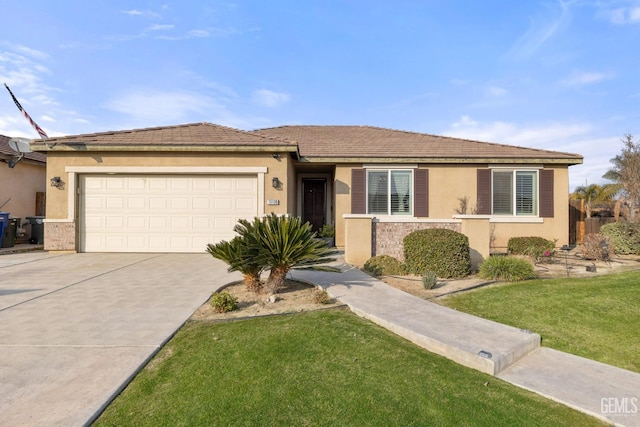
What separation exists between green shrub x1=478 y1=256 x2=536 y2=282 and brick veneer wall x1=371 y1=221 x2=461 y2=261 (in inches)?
58.6

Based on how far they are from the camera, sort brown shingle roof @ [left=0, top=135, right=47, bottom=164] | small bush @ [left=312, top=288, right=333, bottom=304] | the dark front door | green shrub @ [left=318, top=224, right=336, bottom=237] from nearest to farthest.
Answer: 1. small bush @ [left=312, top=288, right=333, bottom=304]
2. green shrub @ [left=318, top=224, right=336, bottom=237]
3. brown shingle roof @ [left=0, top=135, right=47, bottom=164]
4. the dark front door

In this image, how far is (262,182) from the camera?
10695 mm

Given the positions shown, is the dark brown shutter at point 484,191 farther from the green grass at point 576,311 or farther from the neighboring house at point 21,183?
the neighboring house at point 21,183

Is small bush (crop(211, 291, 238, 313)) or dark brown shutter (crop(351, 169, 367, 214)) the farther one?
dark brown shutter (crop(351, 169, 367, 214))

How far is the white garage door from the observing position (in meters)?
10.8

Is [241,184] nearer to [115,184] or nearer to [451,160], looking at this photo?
[115,184]

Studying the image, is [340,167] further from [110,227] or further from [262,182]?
[110,227]

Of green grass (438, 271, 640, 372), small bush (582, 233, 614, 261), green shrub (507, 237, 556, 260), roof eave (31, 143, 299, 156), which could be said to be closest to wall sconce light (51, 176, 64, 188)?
roof eave (31, 143, 299, 156)

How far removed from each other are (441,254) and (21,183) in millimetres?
16901

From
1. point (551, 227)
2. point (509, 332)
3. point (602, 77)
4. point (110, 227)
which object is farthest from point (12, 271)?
point (602, 77)

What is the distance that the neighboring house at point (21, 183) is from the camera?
41.9ft

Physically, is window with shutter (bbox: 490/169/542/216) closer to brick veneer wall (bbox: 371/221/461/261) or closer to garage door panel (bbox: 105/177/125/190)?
brick veneer wall (bbox: 371/221/461/261)

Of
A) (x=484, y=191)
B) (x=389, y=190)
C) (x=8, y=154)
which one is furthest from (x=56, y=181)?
(x=484, y=191)

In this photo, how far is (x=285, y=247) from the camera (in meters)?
5.36
